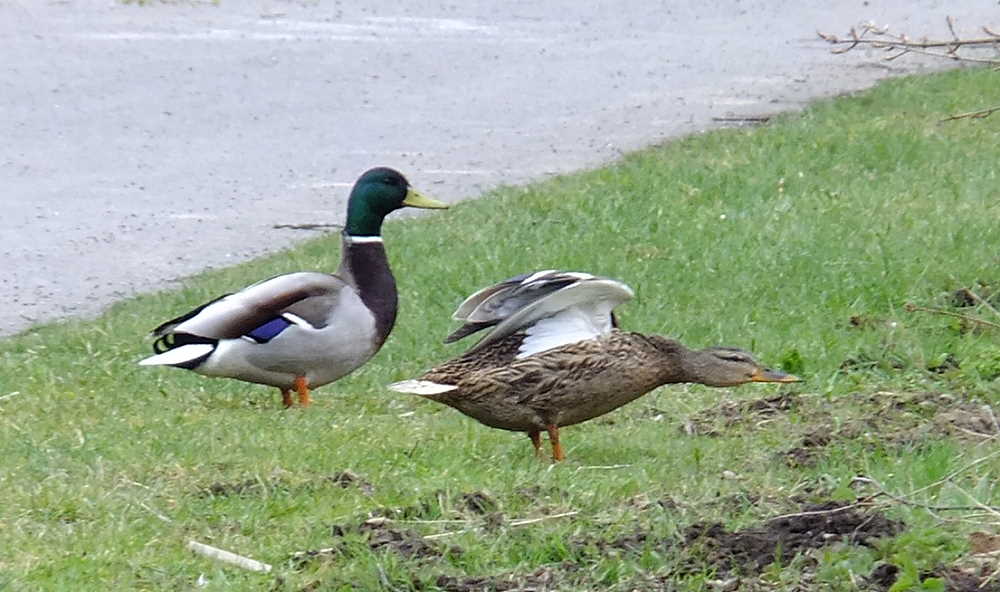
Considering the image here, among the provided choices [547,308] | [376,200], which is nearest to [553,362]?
[547,308]

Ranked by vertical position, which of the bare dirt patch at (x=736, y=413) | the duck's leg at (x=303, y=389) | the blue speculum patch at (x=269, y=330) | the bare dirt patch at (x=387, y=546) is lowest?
the duck's leg at (x=303, y=389)

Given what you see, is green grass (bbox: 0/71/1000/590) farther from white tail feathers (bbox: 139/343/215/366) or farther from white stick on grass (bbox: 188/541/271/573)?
white tail feathers (bbox: 139/343/215/366)

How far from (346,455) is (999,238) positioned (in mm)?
4486

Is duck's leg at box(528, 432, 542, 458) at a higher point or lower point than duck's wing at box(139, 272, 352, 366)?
lower

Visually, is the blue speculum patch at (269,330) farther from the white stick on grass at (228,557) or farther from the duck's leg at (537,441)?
the white stick on grass at (228,557)

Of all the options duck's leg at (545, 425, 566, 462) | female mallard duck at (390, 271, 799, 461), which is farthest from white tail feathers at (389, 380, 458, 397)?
duck's leg at (545, 425, 566, 462)

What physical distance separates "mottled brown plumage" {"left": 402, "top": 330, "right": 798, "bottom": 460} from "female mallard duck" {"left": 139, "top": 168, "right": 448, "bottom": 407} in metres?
0.94

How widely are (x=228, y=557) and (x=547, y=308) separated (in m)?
1.81

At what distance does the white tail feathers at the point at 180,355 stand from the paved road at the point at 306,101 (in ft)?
6.77

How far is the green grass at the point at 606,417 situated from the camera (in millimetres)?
4840

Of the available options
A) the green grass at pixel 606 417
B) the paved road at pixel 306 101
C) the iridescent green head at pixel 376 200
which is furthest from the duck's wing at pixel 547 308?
the paved road at pixel 306 101

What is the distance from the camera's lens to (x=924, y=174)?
439 inches

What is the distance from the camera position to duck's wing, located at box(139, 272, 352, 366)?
7.07 m

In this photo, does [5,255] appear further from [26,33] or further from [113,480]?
[26,33]
